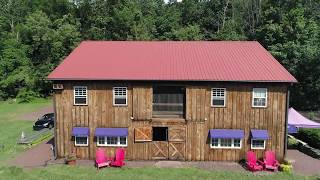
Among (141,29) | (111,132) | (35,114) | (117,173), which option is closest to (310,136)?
(111,132)

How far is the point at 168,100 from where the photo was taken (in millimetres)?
31250

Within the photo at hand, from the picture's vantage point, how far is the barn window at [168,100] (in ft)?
100

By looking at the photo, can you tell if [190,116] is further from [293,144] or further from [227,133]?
[293,144]

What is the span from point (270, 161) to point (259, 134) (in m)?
1.97

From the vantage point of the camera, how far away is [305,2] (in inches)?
2815

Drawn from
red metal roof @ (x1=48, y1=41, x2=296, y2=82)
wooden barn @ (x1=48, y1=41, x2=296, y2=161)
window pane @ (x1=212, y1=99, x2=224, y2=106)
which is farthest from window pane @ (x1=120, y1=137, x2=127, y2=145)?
window pane @ (x1=212, y1=99, x2=224, y2=106)

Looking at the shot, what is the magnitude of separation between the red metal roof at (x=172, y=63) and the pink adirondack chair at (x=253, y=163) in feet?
16.2

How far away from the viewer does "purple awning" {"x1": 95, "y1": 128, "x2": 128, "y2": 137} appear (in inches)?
1132

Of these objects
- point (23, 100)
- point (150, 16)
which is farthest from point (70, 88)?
point (150, 16)

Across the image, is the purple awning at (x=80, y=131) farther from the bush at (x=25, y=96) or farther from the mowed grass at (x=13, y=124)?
the bush at (x=25, y=96)

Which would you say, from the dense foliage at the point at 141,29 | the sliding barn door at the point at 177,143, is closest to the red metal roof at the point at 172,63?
the sliding barn door at the point at 177,143

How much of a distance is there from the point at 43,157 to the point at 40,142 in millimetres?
5518

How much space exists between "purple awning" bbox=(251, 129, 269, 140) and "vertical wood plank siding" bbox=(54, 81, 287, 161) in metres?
0.34

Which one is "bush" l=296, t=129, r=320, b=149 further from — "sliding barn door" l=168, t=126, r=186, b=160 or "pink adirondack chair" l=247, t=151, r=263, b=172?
"sliding barn door" l=168, t=126, r=186, b=160
